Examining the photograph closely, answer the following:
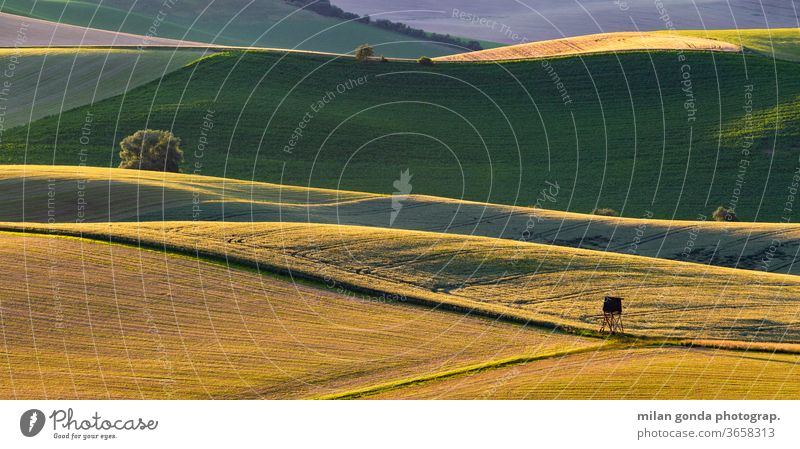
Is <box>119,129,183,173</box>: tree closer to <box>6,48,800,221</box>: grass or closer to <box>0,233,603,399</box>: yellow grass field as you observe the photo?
<box>6,48,800,221</box>: grass

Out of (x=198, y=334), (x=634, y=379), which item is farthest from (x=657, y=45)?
(x=198, y=334)

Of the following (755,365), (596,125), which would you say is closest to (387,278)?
(755,365)

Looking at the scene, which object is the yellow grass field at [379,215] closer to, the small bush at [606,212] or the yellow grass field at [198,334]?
the small bush at [606,212]

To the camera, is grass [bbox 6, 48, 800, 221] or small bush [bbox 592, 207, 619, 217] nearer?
small bush [bbox 592, 207, 619, 217]

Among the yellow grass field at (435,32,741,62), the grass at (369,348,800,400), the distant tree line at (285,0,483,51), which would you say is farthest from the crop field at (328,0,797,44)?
the grass at (369,348,800,400)

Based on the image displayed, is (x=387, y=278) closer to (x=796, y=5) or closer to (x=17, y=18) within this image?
(x=17, y=18)

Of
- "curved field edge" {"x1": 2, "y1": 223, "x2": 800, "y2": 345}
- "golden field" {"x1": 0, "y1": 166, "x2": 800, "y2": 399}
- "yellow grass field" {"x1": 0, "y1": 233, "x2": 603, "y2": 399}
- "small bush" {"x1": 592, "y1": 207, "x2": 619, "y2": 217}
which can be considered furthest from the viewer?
"small bush" {"x1": 592, "y1": 207, "x2": 619, "y2": 217}

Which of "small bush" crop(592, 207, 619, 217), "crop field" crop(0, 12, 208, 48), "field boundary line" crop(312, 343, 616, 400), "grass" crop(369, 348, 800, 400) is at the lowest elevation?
"grass" crop(369, 348, 800, 400)
